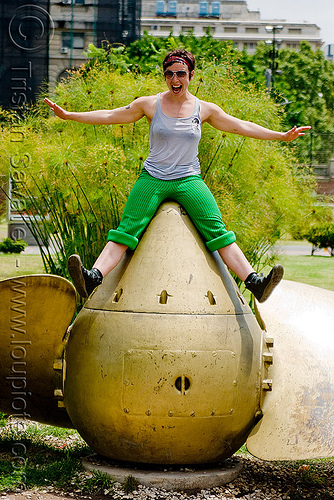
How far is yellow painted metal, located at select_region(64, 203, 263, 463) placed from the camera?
3.29 meters

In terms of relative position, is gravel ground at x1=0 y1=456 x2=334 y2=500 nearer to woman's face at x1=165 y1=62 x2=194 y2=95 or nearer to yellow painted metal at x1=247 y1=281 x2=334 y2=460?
yellow painted metal at x1=247 y1=281 x2=334 y2=460

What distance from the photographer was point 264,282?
3471 mm

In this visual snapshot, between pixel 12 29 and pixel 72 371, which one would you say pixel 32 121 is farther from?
pixel 12 29

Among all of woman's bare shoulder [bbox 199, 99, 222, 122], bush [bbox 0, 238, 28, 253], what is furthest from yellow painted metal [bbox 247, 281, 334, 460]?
bush [bbox 0, 238, 28, 253]

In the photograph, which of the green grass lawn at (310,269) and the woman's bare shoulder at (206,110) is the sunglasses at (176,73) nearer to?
the woman's bare shoulder at (206,110)

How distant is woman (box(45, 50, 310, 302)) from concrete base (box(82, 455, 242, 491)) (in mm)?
869

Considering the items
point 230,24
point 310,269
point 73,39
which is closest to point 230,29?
point 230,24

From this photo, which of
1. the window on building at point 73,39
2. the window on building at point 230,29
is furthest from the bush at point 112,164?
the window on building at point 230,29

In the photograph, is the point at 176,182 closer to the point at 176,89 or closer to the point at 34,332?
the point at 176,89

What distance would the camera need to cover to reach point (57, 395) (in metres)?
3.62

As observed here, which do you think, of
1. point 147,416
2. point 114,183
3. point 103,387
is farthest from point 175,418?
point 114,183

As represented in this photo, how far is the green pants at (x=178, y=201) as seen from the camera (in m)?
3.57

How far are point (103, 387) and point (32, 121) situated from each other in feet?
14.5

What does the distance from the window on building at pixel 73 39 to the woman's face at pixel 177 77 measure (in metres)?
12.3
